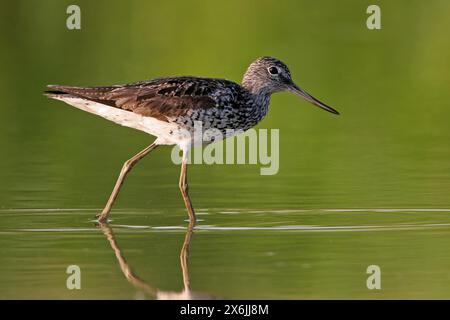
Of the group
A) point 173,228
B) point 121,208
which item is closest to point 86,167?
point 121,208

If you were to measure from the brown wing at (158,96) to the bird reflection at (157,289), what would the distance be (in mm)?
1993

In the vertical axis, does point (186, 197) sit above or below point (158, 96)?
below

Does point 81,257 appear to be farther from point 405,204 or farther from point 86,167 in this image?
point 86,167

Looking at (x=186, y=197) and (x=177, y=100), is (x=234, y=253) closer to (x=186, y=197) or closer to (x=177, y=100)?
(x=186, y=197)

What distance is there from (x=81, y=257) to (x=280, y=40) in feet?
59.7

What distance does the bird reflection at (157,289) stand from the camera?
1148 centimetres

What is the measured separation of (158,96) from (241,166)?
4.33 m

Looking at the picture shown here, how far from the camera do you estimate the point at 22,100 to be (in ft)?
88.0

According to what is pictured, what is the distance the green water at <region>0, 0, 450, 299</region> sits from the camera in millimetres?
12453

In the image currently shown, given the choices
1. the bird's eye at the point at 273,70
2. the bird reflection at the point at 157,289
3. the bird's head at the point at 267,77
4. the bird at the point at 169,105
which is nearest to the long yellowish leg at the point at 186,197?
the bird at the point at 169,105

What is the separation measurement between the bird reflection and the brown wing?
1993mm

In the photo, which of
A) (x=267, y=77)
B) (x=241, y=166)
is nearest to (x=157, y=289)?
(x=267, y=77)

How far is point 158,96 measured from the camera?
16.0m

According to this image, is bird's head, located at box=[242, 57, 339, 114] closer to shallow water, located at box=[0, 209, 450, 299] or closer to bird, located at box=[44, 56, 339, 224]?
bird, located at box=[44, 56, 339, 224]
